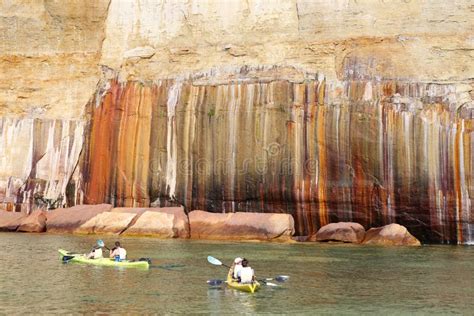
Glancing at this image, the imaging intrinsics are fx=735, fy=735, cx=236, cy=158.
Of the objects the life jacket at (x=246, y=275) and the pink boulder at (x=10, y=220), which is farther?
the pink boulder at (x=10, y=220)

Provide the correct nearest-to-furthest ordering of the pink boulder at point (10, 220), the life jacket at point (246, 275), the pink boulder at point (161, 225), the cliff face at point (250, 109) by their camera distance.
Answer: the life jacket at point (246, 275) → the cliff face at point (250, 109) → the pink boulder at point (161, 225) → the pink boulder at point (10, 220)

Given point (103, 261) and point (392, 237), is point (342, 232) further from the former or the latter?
point (103, 261)

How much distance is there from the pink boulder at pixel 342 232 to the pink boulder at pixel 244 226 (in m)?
1.36

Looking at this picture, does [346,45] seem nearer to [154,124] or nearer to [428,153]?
[428,153]

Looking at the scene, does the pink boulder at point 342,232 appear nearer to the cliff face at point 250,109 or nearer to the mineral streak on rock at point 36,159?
the cliff face at point 250,109

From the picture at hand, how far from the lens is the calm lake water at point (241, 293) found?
1476 cm

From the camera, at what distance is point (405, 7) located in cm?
3622

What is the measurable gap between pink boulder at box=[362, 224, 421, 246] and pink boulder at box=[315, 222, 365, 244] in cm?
42

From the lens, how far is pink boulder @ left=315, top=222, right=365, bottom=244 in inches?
1222

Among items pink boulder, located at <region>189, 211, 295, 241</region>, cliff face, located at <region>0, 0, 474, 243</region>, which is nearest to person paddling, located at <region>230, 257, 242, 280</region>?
pink boulder, located at <region>189, 211, 295, 241</region>

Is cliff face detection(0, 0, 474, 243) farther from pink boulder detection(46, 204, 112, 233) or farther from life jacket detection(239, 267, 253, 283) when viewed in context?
life jacket detection(239, 267, 253, 283)

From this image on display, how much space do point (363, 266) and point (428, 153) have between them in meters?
10.2

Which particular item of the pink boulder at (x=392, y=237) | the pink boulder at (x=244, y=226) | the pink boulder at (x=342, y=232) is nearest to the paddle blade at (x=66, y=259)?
the pink boulder at (x=244, y=226)

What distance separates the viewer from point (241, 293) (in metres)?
16.8
